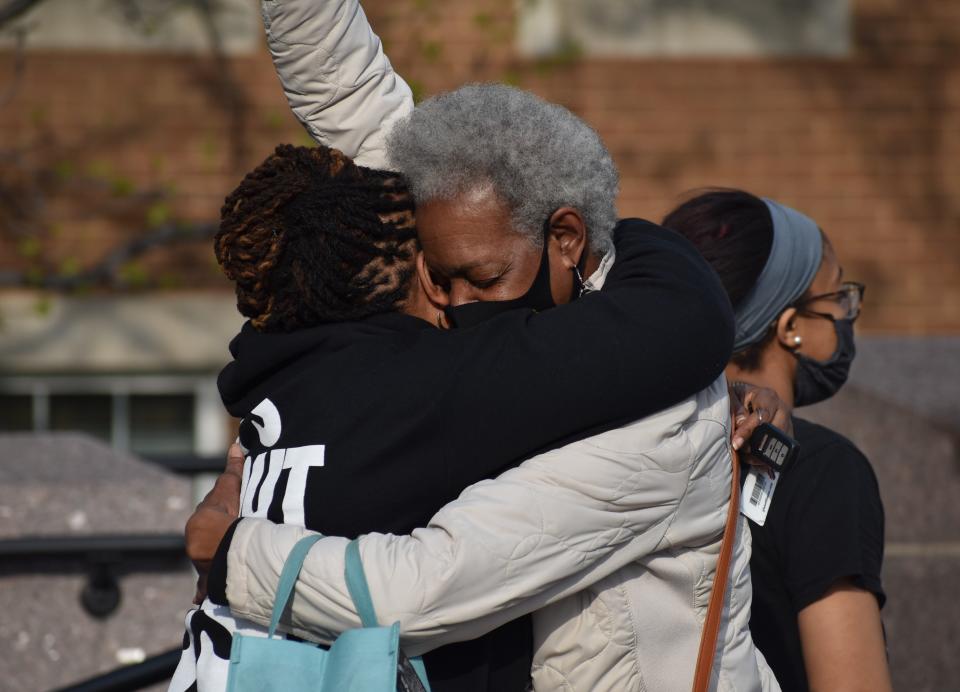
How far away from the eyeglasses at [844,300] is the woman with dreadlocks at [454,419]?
844 millimetres

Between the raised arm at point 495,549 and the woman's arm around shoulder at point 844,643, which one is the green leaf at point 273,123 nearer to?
the woman's arm around shoulder at point 844,643

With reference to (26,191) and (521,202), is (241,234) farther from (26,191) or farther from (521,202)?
(26,191)

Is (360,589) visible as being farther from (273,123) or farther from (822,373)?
(273,123)

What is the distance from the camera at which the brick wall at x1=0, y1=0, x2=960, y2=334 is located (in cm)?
753

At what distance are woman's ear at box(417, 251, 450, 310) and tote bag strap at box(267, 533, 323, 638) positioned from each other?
50 centimetres

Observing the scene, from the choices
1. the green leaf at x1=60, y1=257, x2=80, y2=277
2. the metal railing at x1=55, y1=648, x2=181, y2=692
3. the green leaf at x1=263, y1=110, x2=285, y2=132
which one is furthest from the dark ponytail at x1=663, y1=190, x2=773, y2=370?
the green leaf at x1=60, y1=257, x2=80, y2=277

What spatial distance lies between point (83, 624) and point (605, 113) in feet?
15.6

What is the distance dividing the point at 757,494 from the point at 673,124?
5.71 metres

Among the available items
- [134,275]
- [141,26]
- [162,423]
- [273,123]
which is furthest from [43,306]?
[141,26]

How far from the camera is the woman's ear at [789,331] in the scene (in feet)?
9.46

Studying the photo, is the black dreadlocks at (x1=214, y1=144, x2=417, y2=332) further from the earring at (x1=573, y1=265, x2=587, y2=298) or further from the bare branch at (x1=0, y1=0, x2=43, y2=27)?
the bare branch at (x1=0, y1=0, x2=43, y2=27)

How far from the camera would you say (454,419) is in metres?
1.92

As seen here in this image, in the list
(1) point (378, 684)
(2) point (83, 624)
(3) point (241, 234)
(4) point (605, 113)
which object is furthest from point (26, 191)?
(1) point (378, 684)

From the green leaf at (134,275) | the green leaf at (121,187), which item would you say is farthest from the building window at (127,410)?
the green leaf at (121,187)
